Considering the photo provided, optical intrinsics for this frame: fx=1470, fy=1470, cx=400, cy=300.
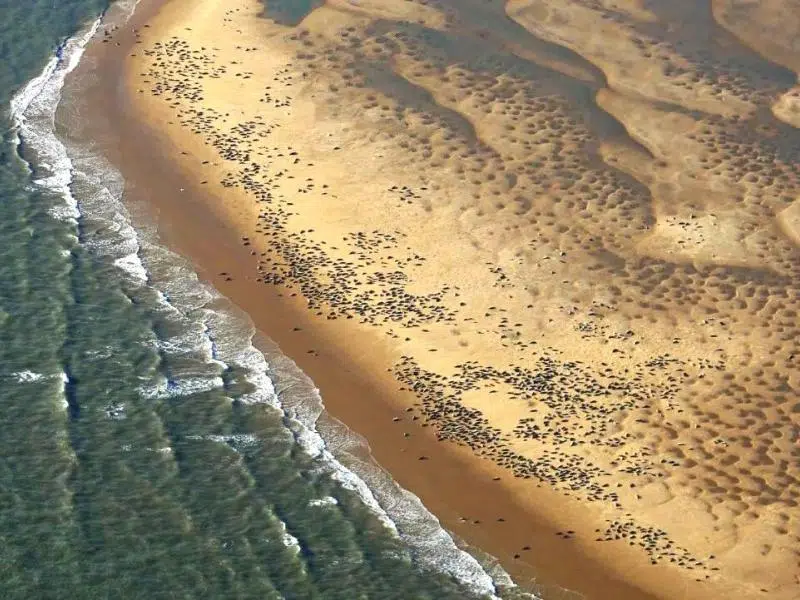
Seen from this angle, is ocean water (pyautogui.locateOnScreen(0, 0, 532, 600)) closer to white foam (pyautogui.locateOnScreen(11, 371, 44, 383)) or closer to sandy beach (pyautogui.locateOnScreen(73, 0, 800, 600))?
white foam (pyautogui.locateOnScreen(11, 371, 44, 383))

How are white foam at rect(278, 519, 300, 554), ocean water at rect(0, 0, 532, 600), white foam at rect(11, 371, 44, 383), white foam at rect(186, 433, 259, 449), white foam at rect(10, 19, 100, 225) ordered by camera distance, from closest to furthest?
1. ocean water at rect(0, 0, 532, 600)
2. white foam at rect(278, 519, 300, 554)
3. white foam at rect(186, 433, 259, 449)
4. white foam at rect(11, 371, 44, 383)
5. white foam at rect(10, 19, 100, 225)

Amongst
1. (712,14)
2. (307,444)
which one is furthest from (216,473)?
(712,14)

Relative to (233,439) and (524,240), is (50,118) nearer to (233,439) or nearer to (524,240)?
(524,240)

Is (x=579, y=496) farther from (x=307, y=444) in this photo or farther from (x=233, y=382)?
(x=233, y=382)

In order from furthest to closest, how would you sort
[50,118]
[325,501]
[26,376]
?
[50,118], [26,376], [325,501]

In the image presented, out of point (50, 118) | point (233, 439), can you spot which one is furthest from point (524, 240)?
point (50, 118)

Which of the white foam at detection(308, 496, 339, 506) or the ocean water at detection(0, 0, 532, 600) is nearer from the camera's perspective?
the ocean water at detection(0, 0, 532, 600)

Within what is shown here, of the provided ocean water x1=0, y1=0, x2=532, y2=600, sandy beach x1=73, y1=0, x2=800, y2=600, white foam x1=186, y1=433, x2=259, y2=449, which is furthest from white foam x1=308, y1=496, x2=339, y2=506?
white foam x1=186, y1=433, x2=259, y2=449
